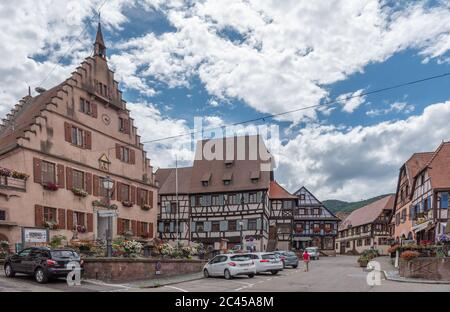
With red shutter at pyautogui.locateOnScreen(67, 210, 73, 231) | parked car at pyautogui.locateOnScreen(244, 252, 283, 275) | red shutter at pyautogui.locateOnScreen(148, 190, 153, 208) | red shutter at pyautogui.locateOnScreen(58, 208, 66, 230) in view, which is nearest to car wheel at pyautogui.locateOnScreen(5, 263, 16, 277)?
parked car at pyautogui.locateOnScreen(244, 252, 283, 275)

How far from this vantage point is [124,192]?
133ft

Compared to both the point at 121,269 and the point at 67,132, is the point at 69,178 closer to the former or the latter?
the point at 67,132

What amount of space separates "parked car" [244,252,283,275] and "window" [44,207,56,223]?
13.8 metres

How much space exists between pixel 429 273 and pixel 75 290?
16321 mm

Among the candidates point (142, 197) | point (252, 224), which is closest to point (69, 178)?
point (142, 197)

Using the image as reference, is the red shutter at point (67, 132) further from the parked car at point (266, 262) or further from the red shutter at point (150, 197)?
the parked car at point (266, 262)

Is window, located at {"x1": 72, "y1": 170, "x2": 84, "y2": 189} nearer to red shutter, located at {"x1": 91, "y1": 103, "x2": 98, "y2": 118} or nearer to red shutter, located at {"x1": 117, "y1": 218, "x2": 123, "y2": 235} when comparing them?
red shutter, located at {"x1": 91, "y1": 103, "x2": 98, "y2": 118}

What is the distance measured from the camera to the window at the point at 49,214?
31406 millimetres

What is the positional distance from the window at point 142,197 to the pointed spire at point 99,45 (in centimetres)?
1208

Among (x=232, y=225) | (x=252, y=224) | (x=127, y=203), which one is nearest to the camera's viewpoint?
(x=127, y=203)

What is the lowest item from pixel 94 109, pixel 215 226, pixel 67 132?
pixel 215 226

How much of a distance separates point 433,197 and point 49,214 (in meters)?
31.8

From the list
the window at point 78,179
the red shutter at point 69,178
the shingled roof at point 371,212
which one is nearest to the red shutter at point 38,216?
the red shutter at point 69,178

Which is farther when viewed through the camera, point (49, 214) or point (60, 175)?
point (60, 175)
